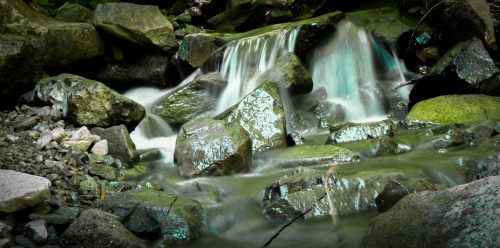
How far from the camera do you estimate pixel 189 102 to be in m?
9.98

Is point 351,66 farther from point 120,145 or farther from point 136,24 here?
point 120,145

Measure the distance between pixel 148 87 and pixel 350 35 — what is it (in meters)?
5.47

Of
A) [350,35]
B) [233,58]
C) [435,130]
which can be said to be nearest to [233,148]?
[435,130]

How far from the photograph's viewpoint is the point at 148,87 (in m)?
11.6

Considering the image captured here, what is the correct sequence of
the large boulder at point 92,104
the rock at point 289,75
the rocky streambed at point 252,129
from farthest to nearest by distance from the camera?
the rock at point 289,75, the large boulder at point 92,104, the rocky streambed at point 252,129

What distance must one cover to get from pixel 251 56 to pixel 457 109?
4.96 meters

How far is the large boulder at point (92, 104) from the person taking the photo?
725cm

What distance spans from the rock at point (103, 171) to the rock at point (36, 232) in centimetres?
215

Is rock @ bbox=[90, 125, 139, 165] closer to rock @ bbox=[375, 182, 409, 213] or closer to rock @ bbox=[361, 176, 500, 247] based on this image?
rock @ bbox=[375, 182, 409, 213]

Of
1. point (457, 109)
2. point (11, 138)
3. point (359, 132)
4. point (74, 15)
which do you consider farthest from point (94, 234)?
point (74, 15)

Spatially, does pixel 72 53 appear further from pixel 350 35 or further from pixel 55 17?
pixel 350 35

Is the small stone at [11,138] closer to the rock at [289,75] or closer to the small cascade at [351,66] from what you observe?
the rock at [289,75]

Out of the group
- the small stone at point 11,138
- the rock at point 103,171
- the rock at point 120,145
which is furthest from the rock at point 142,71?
the rock at point 103,171

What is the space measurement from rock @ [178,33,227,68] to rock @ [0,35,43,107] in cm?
387
